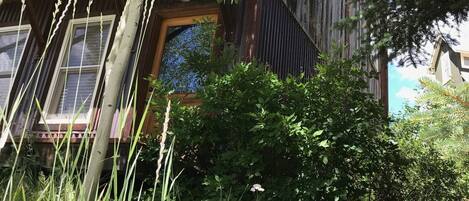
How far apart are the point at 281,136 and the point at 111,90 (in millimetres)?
2801

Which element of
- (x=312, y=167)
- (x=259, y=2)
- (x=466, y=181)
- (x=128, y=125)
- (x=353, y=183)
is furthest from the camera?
(x=466, y=181)

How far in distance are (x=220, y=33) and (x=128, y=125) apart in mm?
1873

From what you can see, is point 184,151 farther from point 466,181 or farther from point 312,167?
point 466,181

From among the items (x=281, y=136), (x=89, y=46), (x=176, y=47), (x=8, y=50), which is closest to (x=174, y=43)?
(x=176, y=47)

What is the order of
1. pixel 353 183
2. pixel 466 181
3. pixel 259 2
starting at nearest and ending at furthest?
1. pixel 353 183
2. pixel 259 2
3. pixel 466 181

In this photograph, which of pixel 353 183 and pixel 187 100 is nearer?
pixel 353 183

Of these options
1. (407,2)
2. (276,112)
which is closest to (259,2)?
(407,2)

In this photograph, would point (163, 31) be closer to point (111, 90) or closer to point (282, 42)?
point (282, 42)

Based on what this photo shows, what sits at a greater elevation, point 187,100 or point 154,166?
point 187,100

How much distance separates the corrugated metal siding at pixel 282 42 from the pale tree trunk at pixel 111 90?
17.0 ft

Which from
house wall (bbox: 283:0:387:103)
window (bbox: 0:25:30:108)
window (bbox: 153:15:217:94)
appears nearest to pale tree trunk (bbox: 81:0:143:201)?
window (bbox: 153:15:217:94)

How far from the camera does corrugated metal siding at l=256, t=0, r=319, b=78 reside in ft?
23.6

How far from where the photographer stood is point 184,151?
4867mm

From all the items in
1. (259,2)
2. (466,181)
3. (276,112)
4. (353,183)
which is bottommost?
(466,181)
